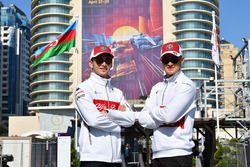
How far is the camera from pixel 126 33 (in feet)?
267

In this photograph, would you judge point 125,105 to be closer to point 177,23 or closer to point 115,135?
point 115,135

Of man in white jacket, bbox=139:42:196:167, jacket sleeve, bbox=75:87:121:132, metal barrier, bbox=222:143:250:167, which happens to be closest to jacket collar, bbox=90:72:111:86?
jacket sleeve, bbox=75:87:121:132

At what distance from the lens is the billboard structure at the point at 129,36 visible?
79.2 metres

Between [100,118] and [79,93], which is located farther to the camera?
[79,93]

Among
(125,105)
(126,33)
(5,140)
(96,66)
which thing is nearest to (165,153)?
(125,105)

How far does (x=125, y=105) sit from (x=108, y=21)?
258ft

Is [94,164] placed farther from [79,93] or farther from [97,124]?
[79,93]

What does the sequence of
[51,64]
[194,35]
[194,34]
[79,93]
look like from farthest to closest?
[194,34], [194,35], [51,64], [79,93]

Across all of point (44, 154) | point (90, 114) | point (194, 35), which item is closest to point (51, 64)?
point (194, 35)

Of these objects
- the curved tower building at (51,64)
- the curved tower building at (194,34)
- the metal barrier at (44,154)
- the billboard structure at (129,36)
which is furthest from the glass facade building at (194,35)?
the metal barrier at (44,154)

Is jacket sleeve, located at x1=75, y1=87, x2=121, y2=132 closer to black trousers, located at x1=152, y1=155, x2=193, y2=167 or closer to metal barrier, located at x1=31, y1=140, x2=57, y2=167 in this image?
black trousers, located at x1=152, y1=155, x2=193, y2=167

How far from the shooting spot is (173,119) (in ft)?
11.6

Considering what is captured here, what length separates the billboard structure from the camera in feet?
260

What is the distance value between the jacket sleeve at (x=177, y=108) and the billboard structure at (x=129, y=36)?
244ft
